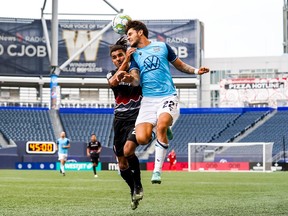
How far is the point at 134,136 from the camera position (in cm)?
929

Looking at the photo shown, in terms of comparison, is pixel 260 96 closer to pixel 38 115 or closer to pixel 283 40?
pixel 283 40

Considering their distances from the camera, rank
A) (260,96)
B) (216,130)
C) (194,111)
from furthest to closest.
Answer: (260,96)
(194,111)
(216,130)

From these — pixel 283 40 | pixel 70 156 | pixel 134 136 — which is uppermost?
Answer: pixel 283 40

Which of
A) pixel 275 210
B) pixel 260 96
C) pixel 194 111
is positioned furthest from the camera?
pixel 260 96

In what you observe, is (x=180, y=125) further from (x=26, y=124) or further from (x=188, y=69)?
(x=188, y=69)

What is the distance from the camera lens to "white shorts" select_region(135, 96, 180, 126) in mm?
8672

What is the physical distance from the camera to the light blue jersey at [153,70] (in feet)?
28.5

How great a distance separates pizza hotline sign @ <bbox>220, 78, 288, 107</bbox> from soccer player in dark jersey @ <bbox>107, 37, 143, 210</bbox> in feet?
186

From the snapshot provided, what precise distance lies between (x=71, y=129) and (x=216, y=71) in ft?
86.1

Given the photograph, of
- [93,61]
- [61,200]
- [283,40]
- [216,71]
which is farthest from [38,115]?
[61,200]

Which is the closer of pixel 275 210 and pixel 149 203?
pixel 275 210

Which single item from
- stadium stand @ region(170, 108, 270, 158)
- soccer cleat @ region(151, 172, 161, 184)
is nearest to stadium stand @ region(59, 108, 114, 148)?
stadium stand @ region(170, 108, 270, 158)

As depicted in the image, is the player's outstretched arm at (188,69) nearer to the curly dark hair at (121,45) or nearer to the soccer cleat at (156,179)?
the curly dark hair at (121,45)

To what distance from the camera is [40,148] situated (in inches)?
1815
